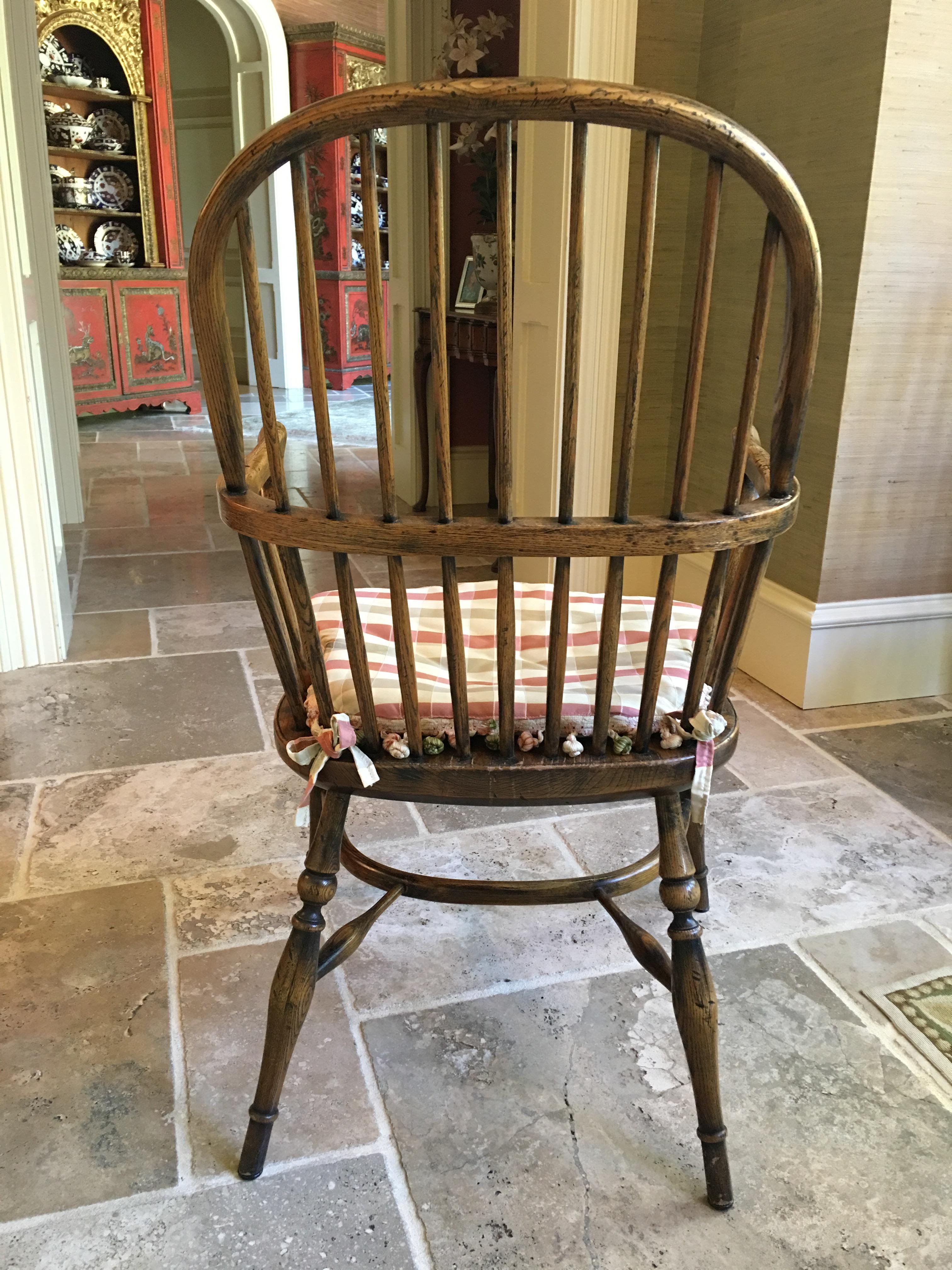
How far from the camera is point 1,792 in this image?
6.63 ft

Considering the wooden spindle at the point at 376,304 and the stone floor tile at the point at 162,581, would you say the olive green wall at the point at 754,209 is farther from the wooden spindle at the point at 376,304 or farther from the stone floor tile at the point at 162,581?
the wooden spindle at the point at 376,304

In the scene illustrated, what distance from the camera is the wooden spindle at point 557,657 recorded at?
0.95 meters

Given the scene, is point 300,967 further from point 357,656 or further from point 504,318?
point 504,318

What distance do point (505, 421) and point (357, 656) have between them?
0.27m

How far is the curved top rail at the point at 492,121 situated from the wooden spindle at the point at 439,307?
0.03 m

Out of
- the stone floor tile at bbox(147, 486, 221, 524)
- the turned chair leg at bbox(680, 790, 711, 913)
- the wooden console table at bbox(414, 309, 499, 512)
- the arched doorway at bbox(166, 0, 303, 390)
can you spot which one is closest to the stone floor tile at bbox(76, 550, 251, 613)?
the stone floor tile at bbox(147, 486, 221, 524)

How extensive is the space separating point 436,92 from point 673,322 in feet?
6.94

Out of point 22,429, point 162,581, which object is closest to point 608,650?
point 22,429

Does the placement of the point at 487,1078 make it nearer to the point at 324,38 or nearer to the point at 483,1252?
the point at 483,1252

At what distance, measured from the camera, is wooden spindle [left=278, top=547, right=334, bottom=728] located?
3.21 feet

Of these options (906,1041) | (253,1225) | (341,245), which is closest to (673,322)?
(906,1041)

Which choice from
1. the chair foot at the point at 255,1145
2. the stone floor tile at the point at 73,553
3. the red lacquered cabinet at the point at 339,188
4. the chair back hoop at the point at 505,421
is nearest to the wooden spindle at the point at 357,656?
the chair back hoop at the point at 505,421

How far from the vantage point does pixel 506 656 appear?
0.98m

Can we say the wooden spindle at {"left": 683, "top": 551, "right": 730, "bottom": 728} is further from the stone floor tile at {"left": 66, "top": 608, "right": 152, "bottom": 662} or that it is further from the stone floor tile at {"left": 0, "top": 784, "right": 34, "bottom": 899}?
the stone floor tile at {"left": 66, "top": 608, "right": 152, "bottom": 662}
